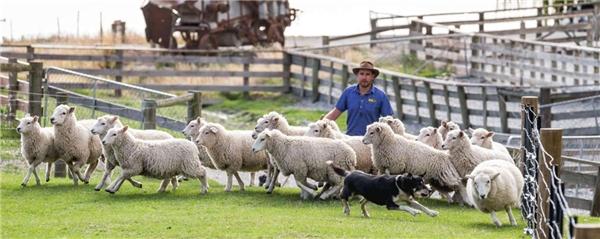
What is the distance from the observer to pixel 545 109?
23891 millimetres

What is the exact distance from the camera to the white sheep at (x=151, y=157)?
57.7 feet

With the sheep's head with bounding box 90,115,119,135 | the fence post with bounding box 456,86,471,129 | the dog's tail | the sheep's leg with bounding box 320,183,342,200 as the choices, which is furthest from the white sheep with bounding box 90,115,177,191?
the fence post with bounding box 456,86,471,129

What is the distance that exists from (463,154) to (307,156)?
1.80 meters

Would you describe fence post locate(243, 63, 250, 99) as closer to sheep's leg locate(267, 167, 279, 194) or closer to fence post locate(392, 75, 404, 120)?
fence post locate(392, 75, 404, 120)

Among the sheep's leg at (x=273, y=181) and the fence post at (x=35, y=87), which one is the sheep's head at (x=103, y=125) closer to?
the sheep's leg at (x=273, y=181)

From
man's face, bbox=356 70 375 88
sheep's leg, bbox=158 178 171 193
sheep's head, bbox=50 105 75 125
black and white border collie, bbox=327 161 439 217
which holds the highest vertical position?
man's face, bbox=356 70 375 88

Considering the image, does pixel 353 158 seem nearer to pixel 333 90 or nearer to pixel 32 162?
pixel 32 162

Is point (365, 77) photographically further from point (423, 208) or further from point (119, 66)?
point (119, 66)

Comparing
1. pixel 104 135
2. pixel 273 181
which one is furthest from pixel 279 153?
pixel 104 135

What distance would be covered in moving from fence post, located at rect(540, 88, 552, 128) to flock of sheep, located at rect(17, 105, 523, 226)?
17.5 ft

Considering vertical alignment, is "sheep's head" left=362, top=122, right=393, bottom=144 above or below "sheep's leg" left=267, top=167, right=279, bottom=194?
above

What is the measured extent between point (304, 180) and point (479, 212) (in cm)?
218

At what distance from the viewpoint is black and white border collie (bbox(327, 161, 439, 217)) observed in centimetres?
1504

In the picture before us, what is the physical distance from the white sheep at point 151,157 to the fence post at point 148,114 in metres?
2.91
